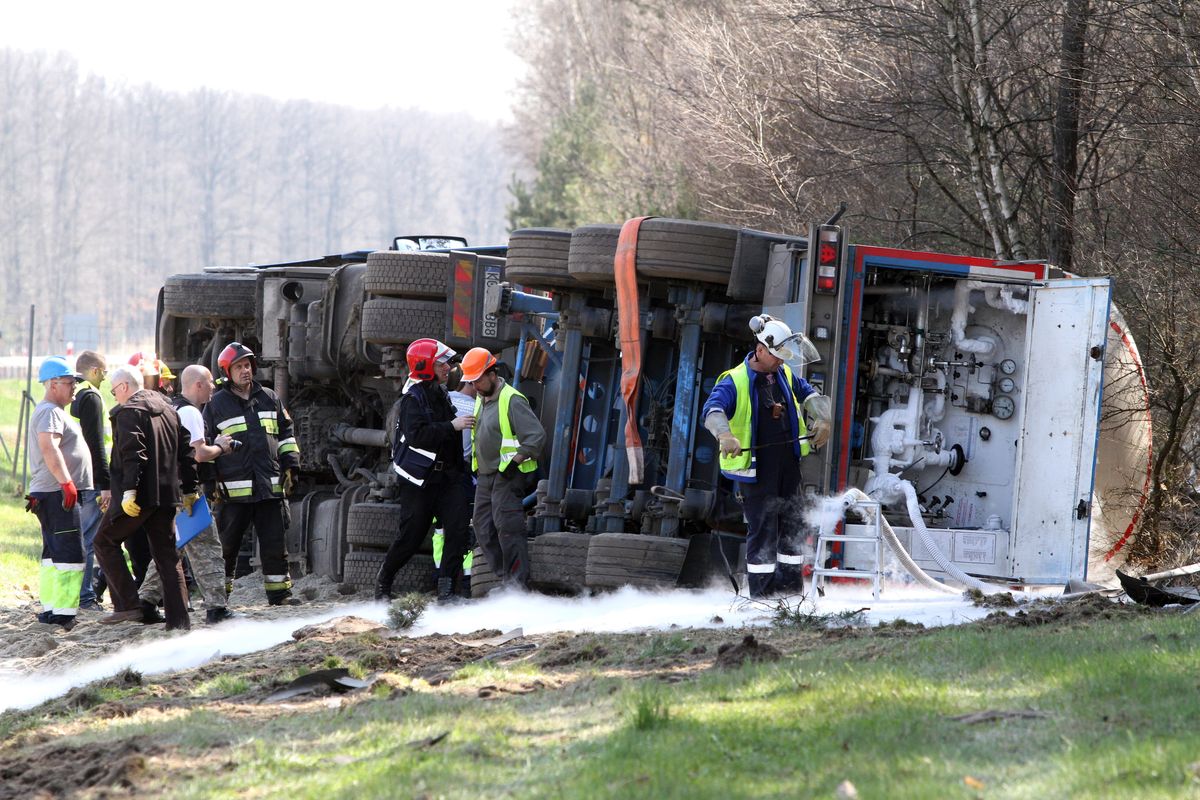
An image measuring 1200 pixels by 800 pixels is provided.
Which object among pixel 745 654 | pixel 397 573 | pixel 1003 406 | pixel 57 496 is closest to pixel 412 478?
pixel 397 573

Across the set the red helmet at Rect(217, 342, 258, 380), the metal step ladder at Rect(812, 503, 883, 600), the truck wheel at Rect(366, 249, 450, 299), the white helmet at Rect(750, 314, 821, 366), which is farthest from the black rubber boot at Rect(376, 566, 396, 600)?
the white helmet at Rect(750, 314, 821, 366)

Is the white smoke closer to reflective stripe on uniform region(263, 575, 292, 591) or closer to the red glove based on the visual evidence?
reflective stripe on uniform region(263, 575, 292, 591)

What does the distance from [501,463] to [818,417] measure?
230cm

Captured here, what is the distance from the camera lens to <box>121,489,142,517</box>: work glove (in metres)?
9.29

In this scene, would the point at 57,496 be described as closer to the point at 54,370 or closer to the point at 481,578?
the point at 54,370

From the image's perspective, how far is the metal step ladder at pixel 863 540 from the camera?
870 cm

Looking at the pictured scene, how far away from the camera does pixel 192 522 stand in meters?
10.1

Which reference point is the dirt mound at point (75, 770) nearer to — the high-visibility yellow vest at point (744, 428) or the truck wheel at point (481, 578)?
the high-visibility yellow vest at point (744, 428)

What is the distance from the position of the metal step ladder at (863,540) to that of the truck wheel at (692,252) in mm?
1778

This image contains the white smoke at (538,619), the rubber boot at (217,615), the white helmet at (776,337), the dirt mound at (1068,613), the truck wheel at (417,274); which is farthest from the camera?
the truck wheel at (417,274)

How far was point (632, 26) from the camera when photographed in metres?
34.0

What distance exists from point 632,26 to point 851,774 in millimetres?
30701

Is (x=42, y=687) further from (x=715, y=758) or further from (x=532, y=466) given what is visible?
(x=715, y=758)

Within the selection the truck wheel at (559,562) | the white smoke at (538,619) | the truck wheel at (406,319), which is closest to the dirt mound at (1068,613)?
the white smoke at (538,619)
